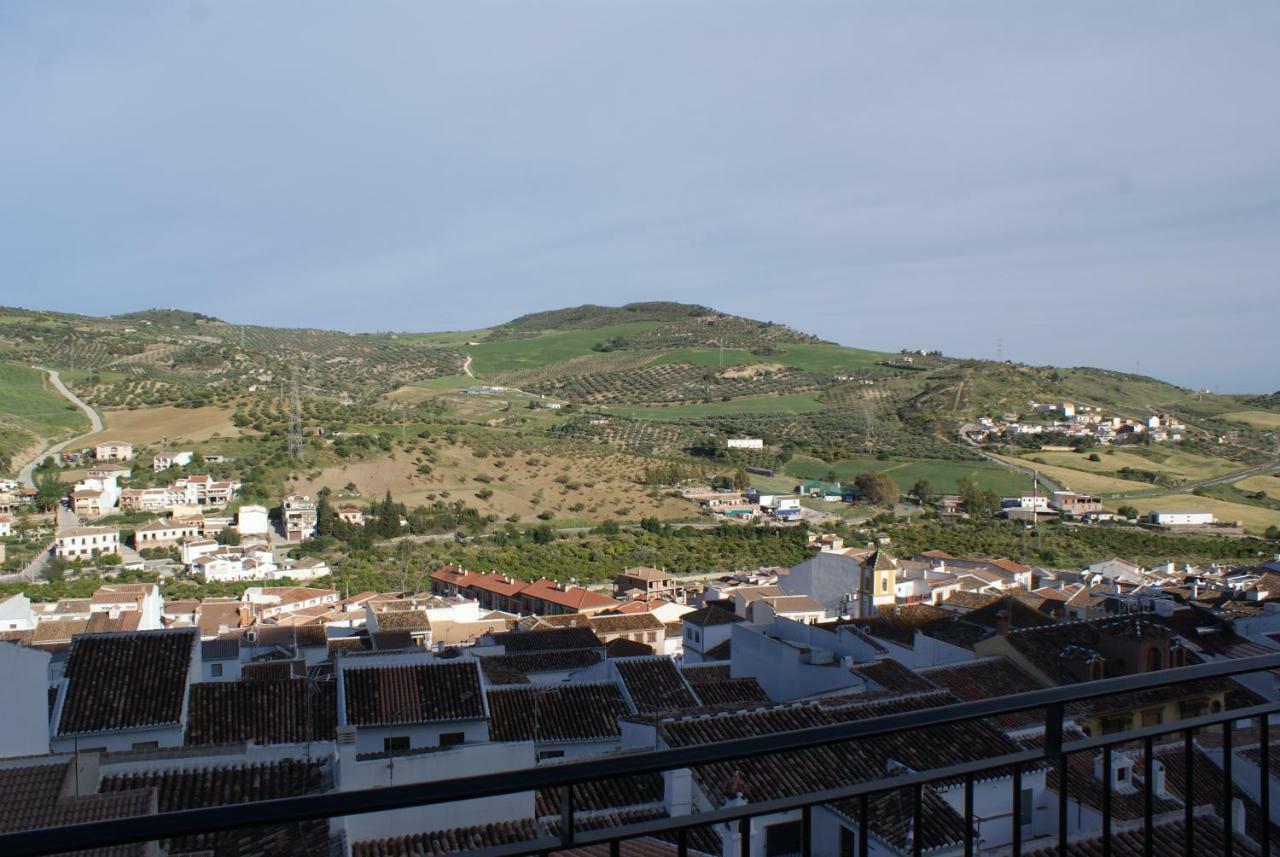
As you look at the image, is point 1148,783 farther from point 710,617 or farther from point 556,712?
point 710,617

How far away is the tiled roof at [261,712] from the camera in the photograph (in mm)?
11023

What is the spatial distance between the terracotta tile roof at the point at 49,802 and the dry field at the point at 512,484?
41013 millimetres

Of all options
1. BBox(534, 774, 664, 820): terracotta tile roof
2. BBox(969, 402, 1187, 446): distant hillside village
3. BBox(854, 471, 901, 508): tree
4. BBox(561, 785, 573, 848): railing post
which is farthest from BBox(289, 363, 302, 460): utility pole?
A: BBox(561, 785, 573, 848): railing post

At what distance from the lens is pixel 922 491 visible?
54.6 meters

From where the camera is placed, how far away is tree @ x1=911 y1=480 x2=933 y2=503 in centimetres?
5425

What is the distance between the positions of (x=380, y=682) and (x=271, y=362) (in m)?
74.7

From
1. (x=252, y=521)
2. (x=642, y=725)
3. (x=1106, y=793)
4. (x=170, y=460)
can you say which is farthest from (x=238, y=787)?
(x=170, y=460)

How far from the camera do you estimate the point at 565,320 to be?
13312 cm

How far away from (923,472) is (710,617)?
40755 mm

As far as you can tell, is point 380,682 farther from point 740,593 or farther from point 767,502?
point 767,502

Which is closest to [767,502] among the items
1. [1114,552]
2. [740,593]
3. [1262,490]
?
[1114,552]

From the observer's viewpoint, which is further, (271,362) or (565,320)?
(565,320)

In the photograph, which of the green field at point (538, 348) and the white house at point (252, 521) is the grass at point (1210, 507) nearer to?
the white house at point (252, 521)

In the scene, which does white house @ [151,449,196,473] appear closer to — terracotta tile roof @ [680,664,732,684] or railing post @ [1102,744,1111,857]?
terracotta tile roof @ [680,664,732,684]
